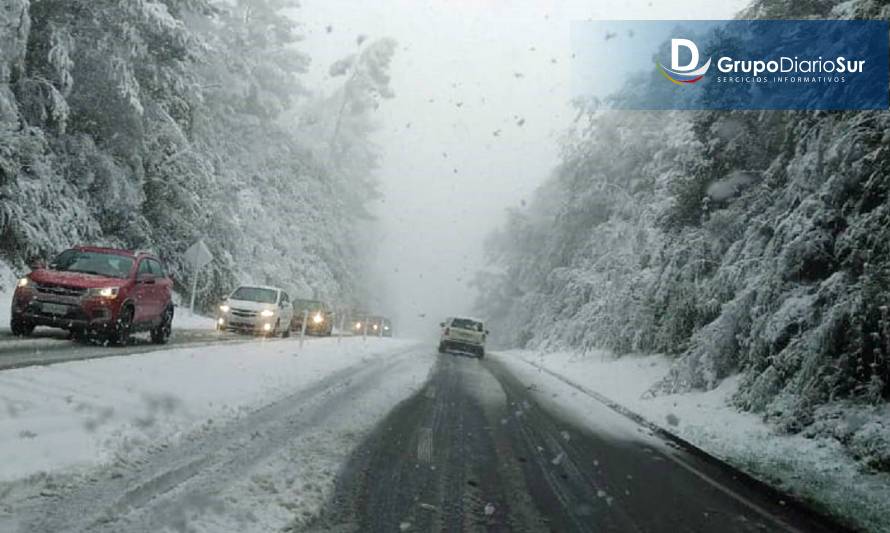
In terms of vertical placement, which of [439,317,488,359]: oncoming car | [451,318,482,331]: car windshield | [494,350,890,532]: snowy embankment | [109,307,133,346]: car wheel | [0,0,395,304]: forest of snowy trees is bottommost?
[494,350,890,532]: snowy embankment

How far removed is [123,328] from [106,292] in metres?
0.98

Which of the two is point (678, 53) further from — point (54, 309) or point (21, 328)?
point (21, 328)

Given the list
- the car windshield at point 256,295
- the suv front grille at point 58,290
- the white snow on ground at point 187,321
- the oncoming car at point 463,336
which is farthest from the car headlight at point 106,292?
the oncoming car at point 463,336

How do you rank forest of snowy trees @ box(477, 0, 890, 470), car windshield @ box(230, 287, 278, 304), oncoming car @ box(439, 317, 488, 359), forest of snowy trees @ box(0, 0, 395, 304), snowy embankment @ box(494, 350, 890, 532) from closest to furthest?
1. snowy embankment @ box(494, 350, 890, 532)
2. forest of snowy trees @ box(477, 0, 890, 470)
3. forest of snowy trees @ box(0, 0, 395, 304)
4. car windshield @ box(230, 287, 278, 304)
5. oncoming car @ box(439, 317, 488, 359)

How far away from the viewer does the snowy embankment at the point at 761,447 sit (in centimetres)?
736

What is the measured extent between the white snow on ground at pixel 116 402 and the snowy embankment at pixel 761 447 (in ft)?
20.1

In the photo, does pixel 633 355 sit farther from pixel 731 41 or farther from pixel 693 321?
pixel 731 41

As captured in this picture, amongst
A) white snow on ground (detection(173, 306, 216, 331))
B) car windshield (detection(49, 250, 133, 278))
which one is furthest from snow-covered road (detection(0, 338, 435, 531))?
white snow on ground (detection(173, 306, 216, 331))

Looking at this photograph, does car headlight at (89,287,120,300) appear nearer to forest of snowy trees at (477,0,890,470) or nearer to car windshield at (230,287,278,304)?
car windshield at (230,287,278,304)

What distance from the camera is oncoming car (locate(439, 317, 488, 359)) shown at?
93.8ft

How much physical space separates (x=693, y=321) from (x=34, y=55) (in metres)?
20.2

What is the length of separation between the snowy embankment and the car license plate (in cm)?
935

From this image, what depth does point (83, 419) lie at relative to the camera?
674 centimetres

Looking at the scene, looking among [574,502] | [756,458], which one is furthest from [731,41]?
[574,502]
